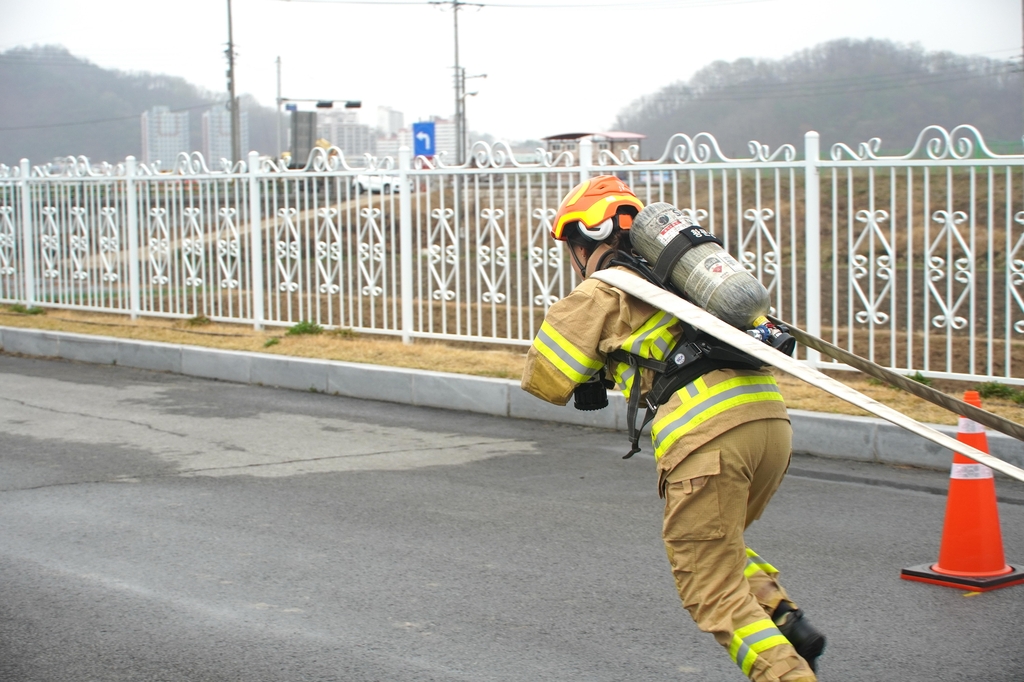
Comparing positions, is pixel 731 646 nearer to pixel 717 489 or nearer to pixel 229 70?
pixel 717 489

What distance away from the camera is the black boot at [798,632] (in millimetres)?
3094

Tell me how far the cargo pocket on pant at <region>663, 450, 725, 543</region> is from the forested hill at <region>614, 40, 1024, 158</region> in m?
84.1

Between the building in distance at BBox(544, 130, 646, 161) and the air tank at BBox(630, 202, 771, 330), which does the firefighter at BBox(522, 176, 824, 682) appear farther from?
the building in distance at BBox(544, 130, 646, 161)

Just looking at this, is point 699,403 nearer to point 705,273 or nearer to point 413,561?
point 705,273

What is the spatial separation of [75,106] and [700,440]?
15496 centimetres

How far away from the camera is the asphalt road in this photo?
12.7 feet

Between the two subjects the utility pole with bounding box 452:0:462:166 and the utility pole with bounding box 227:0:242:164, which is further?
the utility pole with bounding box 227:0:242:164

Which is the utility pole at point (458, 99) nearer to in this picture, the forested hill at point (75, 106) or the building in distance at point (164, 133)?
the building in distance at point (164, 133)

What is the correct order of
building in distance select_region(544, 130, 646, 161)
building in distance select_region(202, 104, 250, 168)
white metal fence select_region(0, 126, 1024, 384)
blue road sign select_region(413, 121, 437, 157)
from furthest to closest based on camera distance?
1. building in distance select_region(202, 104, 250, 168)
2. blue road sign select_region(413, 121, 437, 157)
3. building in distance select_region(544, 130, 646, 161)
4. white metal fence select_region(0, 126, 1024, 384)

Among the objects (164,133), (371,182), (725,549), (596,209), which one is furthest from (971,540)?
(164,133)

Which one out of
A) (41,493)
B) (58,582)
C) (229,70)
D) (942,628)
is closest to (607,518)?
(942,628)

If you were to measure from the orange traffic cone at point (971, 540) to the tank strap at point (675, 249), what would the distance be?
7.02 feet

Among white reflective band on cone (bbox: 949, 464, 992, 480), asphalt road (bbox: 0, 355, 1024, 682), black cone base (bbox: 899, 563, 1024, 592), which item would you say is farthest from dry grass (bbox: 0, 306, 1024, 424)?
black cone base (bbox: 899, 563, 1024, 592)

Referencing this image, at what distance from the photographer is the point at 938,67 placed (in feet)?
322
